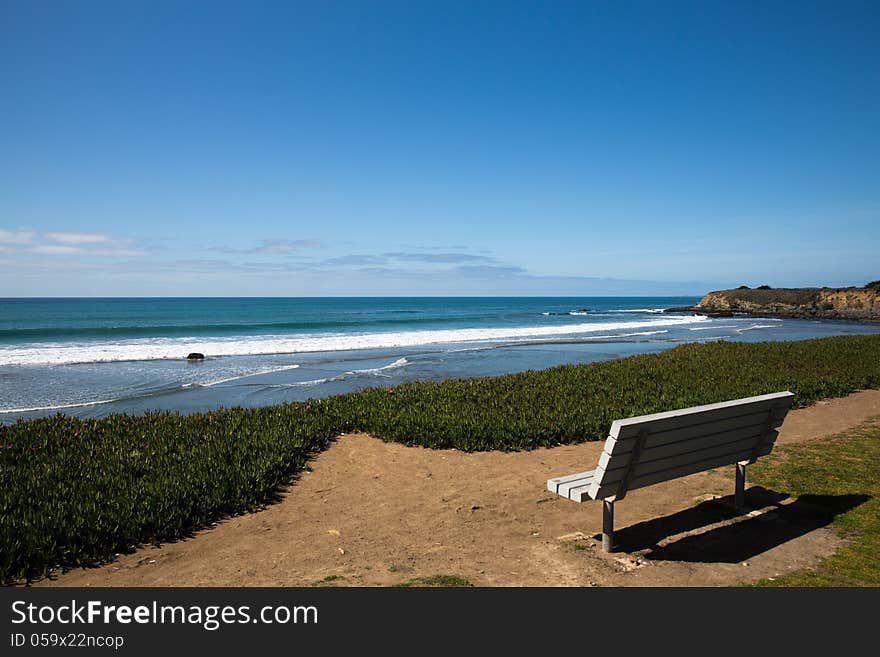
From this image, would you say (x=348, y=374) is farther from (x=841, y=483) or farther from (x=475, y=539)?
(x=841, y=483)

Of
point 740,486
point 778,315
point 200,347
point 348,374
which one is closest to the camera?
point 740,486

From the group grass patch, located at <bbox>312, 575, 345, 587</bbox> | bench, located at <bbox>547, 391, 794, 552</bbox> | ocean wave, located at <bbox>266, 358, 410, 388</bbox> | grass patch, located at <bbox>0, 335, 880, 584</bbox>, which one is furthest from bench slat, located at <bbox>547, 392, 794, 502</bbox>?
ocean wave, located at <bbox>266, 358, 410, 388</bbox>

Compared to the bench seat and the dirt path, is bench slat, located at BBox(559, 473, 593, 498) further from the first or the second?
the dirt path

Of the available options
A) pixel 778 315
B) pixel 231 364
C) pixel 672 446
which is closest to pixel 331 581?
pixel 672 446

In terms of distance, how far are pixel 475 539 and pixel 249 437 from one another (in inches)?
170

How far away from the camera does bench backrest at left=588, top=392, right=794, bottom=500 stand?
4.11 meters

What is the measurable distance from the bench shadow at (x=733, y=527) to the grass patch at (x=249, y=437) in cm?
313

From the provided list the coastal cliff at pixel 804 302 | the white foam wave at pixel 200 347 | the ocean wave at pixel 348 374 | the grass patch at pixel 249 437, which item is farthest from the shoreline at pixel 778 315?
the grass patch at pixel 249 437

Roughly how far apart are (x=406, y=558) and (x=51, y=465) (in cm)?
487

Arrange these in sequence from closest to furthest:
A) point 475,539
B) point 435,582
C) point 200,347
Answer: point 435,582 < point 475,539 < point 200,347

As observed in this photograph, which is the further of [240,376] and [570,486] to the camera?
[240,376]

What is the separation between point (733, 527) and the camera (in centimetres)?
504

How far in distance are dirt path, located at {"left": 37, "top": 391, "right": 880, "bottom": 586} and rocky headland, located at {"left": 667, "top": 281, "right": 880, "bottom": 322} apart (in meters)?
62.0
